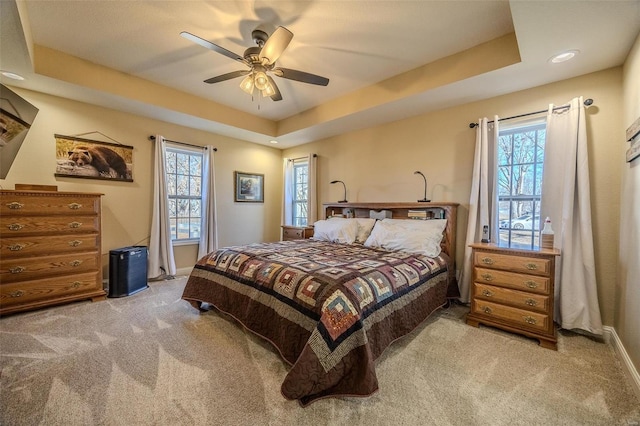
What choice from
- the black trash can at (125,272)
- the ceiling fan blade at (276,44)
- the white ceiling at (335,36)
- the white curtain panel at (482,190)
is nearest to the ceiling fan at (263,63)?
the ceiling fan blade at (276,44)

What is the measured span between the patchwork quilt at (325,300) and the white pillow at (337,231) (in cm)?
52

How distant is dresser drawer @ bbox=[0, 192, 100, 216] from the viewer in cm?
245

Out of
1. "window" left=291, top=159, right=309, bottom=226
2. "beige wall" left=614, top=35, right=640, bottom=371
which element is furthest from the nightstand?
"beige wall" left=614, top=35, right=640, bottom=371

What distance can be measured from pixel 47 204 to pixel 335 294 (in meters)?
3.19

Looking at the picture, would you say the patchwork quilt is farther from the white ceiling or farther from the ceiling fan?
the white ceiling

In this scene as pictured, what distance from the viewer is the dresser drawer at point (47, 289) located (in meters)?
2.45

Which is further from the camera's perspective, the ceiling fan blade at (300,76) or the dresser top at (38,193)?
the dresser top at (38,193)

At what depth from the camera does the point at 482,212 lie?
2.76 metres

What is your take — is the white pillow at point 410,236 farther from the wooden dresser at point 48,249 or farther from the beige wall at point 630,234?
the wooden dresser at point 48,249

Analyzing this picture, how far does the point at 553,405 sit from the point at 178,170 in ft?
16.1

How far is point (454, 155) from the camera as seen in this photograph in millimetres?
3143

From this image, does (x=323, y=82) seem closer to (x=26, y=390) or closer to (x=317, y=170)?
(x=317, y=170)

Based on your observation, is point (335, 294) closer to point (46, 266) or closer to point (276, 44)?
point (276, 44)

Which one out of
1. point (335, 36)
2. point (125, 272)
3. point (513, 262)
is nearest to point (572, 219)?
point (513, 262)
